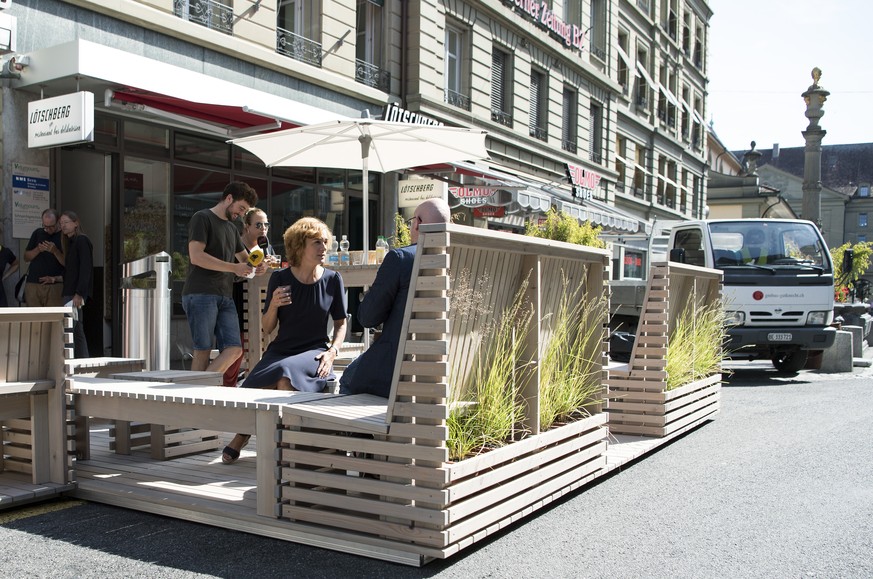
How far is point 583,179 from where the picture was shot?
24.2 m

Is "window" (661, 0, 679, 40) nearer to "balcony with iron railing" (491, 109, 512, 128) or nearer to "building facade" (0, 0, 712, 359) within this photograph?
"building facade" (0, 0, 712, 359)

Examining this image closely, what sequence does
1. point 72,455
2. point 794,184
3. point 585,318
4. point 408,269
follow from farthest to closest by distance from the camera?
point 794,184 → point 585,318 → point 72,455 → point 408,269

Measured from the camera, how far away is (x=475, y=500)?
12.2ft

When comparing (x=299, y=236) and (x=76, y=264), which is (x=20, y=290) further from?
(x=299, y=236)

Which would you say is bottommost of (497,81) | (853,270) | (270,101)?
(853,270)

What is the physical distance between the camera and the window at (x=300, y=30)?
44.4ft

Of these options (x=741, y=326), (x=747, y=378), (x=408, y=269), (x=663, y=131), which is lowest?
(x=747, y=378)

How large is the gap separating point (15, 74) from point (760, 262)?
32.4 ft

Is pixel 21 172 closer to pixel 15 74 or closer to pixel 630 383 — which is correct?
pixel 15 74

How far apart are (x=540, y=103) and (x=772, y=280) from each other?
39.6 ft

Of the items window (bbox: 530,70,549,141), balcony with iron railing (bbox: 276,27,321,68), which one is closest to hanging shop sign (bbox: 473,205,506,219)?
balcony with iron railing (bbox: 276,27,321,68)

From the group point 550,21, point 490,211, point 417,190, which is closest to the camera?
point 417,190

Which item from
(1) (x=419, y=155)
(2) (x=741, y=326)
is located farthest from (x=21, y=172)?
(2) (x=741, y=326)

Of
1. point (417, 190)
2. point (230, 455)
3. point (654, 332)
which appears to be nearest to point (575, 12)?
point (417, 190)
